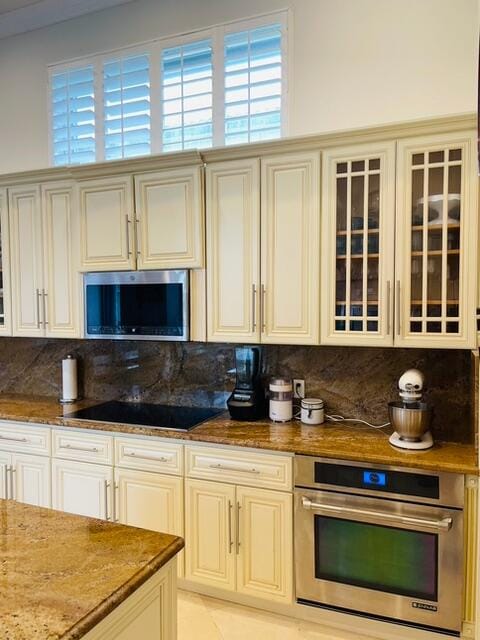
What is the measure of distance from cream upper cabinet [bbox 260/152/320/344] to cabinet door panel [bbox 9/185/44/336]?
161cm

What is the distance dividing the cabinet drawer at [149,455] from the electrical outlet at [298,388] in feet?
2.54

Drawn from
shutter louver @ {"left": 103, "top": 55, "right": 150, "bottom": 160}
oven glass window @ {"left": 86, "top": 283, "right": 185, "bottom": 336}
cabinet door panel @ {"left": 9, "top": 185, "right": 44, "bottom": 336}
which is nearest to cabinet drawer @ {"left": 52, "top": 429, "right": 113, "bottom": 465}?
oven glass window @ {"left": 86, "top": 283, "right": 185, "bottom": 336}

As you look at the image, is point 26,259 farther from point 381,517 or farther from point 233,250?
point 381,517

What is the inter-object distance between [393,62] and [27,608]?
2.92 metres

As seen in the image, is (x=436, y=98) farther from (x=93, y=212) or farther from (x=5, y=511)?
(x=5, y=511)

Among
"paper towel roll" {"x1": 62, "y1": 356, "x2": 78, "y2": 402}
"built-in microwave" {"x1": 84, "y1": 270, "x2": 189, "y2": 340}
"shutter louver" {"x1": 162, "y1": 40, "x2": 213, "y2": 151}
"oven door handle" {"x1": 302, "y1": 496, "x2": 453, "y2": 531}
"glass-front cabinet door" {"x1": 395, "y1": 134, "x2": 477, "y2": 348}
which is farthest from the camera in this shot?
"paper towel roll" {"x1": 62, "y1": 356, "x2": 78, "y2": 402}

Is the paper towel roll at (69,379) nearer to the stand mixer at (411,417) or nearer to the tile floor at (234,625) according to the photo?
the tile floor at (234,625)

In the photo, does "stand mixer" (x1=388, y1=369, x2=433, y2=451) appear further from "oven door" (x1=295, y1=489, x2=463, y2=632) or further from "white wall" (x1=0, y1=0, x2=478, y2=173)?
"white wall" (x1=0, y1=0, x2=478, y2=173)

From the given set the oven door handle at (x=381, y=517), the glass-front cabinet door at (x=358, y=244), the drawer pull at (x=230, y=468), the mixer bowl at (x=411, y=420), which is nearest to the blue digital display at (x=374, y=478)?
the oven door handle at (x=381, y=517)

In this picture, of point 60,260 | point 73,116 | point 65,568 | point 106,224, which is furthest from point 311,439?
point 73,116

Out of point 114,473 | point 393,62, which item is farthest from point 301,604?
point 393,62

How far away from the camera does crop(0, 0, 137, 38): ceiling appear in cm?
324

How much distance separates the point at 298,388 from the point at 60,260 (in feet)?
5.83

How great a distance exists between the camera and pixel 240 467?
7.81 feet
